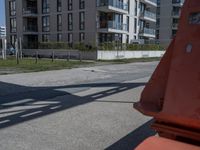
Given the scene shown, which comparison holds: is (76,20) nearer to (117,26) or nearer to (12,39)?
(117,26)

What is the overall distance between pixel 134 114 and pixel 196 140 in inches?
192

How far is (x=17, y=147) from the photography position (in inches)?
187

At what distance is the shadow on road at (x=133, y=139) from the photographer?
480cm

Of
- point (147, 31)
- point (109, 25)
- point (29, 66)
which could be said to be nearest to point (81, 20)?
point (109, 25)

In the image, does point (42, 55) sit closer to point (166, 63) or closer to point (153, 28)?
point (153, 28)

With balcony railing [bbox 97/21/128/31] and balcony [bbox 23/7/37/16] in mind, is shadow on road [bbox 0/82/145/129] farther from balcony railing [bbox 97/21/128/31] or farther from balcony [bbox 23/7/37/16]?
balcony [bbox 23/7/37/16]

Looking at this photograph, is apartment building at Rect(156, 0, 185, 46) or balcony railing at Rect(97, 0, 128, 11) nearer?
balcony railing at Rect(97, 0, 128, 11)

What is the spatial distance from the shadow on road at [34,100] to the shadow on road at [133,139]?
2.31 metres

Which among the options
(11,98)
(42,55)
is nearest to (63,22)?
(42,55)

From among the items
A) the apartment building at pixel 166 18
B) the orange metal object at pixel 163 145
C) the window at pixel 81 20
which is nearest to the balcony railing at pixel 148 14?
the apartment building at pixel 166 18

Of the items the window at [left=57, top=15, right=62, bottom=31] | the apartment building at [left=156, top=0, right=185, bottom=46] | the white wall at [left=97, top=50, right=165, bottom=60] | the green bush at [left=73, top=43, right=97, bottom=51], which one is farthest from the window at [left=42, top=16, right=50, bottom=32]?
the apartment building at [left=156, top=0, right=185, bottom=46]

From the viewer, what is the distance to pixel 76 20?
143 feet

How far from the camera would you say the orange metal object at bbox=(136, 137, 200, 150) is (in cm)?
231

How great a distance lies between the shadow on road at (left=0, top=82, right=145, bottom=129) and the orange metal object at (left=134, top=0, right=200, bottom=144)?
4.28m
